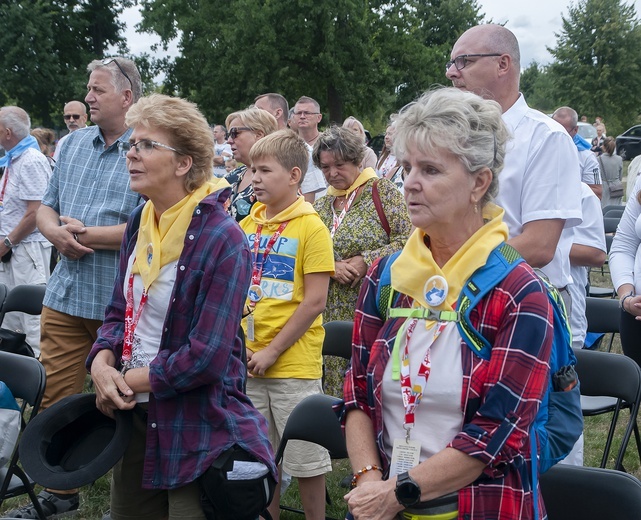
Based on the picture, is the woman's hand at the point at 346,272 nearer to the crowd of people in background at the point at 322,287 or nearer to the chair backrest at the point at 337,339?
the crowd of people in background at the point at 322,287

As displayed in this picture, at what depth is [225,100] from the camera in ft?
101

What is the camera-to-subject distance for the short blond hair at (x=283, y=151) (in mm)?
3754

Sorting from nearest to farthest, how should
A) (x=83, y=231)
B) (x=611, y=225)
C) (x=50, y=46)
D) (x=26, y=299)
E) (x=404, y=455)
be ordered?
(x=404, y=455) < (x=83, y=231) < (x=26, y=299) < (x=611, y=225) < (x=50, y=46)

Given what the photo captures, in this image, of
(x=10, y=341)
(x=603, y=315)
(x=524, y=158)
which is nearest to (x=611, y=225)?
(x=603, y=315)

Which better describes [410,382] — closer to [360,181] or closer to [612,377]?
[612,377]

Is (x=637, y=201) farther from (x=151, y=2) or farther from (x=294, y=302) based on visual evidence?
(x=151, y=2)

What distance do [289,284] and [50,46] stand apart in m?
28.7

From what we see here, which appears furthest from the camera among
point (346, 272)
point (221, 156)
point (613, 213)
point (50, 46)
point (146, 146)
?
point (50, 46)

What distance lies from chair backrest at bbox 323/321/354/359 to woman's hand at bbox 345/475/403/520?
2253 millimetres

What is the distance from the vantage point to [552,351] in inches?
77.0

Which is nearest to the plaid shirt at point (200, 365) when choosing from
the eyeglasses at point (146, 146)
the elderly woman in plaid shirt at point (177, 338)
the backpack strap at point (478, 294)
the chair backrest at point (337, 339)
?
the elderly woman in plaid shirt at point (177, 338)

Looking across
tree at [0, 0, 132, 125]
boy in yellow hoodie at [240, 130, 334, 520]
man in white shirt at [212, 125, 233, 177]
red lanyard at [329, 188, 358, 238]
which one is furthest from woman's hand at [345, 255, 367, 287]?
tree at [0, 0, 132, 125]

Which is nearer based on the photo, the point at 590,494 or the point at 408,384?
the point at 408,384

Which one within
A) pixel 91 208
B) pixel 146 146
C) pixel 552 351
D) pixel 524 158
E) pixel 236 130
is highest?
pixel 236 130
